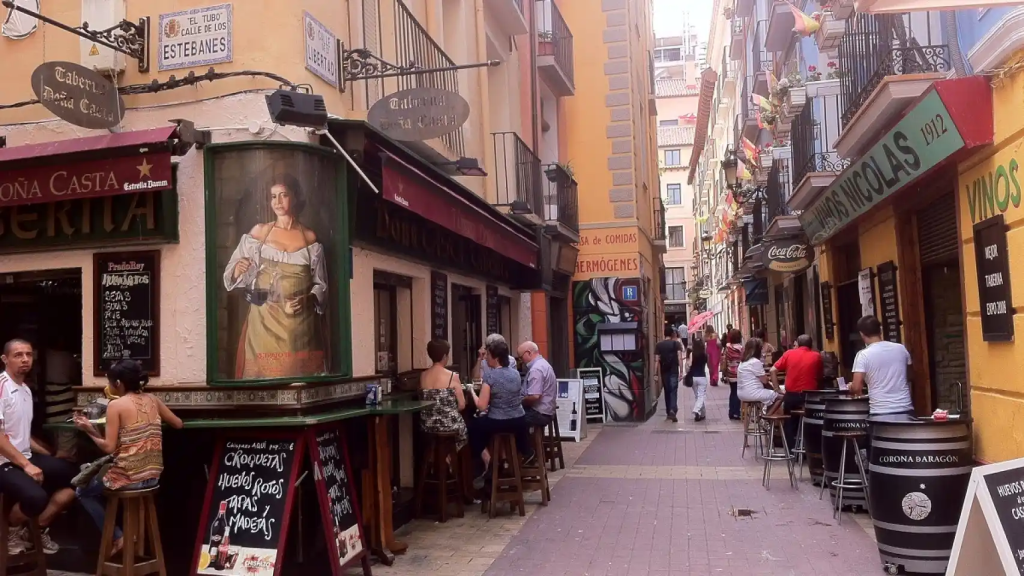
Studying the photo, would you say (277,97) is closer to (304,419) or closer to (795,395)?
(304,419)

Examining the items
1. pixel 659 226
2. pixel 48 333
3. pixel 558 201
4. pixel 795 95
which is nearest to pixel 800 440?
pixel 795 95

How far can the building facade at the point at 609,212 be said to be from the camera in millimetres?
16969

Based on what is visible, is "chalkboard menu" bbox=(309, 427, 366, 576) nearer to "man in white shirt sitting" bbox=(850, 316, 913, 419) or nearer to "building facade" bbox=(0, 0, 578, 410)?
"building facade" bbox=(0, 0, 578, 410)

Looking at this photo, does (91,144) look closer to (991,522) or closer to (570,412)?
(991,522)

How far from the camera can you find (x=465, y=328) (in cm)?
1122

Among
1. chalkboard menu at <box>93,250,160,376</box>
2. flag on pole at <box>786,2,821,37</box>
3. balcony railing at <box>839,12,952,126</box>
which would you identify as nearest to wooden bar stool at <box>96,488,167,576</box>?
chalkboard menu at <box>93,250,160,376</box>

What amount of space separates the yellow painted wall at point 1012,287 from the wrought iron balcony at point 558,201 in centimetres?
783

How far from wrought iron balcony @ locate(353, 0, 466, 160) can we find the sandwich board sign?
5.10 m

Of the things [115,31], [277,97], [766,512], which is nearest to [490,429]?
[766,512]

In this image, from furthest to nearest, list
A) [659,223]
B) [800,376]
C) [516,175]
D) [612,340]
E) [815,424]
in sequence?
[659,223] < [612,340] < [516,175] < [800,376] < [815,424]

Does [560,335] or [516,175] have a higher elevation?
[516,175]

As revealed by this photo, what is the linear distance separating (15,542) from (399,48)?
17.2ft

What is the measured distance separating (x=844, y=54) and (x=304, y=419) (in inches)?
313

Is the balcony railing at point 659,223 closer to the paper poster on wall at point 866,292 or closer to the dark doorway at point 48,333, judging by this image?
the paper poster on wall at point 866,292
